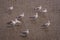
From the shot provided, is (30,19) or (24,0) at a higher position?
(24,0)

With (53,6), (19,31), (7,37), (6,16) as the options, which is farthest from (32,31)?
(53,6)

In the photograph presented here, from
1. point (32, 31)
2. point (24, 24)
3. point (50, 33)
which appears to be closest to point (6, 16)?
point (24, 24)

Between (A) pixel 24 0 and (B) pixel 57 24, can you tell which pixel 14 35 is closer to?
(B) pixel 57 24

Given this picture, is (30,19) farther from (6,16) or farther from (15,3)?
(15,3)

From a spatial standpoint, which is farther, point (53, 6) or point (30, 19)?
point (53, 6)

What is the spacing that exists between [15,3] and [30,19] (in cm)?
157

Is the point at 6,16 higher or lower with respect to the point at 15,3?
lower

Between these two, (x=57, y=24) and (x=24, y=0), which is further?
(x=24, y=0)

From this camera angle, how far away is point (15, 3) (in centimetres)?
843

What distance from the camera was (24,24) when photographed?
22.8 ft

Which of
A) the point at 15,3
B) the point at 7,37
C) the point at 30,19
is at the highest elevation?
the point at 15,3

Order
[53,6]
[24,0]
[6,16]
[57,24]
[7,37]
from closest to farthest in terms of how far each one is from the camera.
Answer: [7,37] → [57,24] → [6,16] → [53,6] → [24,0]

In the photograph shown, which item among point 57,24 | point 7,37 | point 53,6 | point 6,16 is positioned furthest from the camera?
point 53,6

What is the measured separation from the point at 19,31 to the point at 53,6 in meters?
2.29
